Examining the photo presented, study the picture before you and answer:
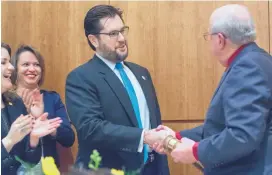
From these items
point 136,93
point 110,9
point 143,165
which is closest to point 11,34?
point 110,9

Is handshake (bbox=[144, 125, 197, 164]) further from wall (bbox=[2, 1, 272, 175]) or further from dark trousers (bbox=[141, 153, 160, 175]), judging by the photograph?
wall (bbox=[2, 1, 272, 175])

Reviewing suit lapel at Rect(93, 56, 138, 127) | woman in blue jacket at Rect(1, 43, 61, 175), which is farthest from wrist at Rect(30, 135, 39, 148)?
suit lapel at Rect(93, 56, 138, 127)

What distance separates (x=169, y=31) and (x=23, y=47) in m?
0.87

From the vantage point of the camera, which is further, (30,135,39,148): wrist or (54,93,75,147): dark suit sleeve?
(54,93,75,147): dark suit sleeve

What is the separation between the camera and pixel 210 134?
5.74 ft

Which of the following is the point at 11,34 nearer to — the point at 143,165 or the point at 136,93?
the point at 136,93

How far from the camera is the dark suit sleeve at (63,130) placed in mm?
2510

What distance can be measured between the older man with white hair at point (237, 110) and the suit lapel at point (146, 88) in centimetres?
48

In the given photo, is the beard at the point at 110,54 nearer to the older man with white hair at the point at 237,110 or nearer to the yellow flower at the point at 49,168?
the older man with white hair at the point at 237,110

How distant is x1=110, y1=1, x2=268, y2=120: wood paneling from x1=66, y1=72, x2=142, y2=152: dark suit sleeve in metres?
0.74

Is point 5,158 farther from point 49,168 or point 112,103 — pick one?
point 49,168

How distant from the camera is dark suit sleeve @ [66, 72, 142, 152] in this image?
212cm

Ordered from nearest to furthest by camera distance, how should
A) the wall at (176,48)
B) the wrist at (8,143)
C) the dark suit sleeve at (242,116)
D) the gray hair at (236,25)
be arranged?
the dark suit sleeve at (242,116), the gray hair at (236,25), the wrist at (8,143), the wall at (176,48)

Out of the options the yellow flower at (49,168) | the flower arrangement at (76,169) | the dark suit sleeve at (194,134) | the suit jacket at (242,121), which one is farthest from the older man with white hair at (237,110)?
the yellow flower at (49,168)
